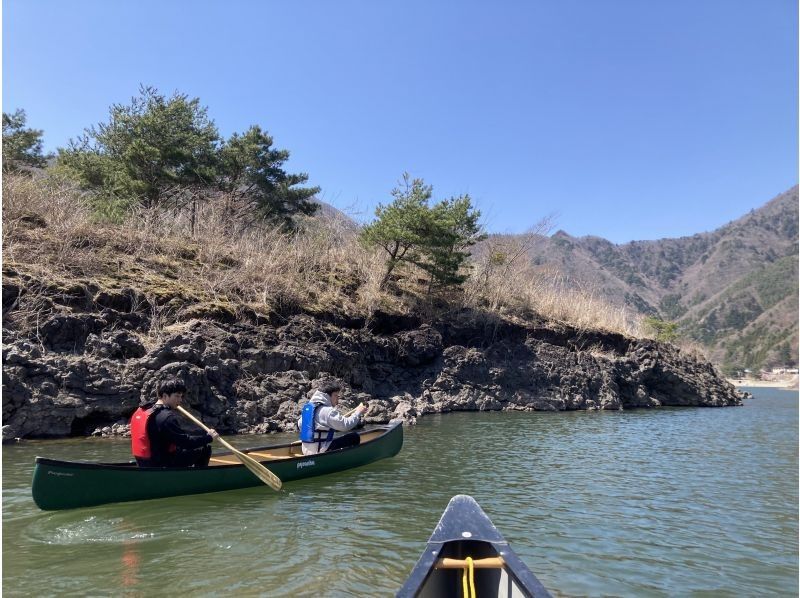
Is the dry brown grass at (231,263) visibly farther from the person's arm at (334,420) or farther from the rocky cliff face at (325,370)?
the person's arm at (334,420)

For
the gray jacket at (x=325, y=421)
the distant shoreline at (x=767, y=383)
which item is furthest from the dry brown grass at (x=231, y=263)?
the distant shoreline at (x=767, y=383)

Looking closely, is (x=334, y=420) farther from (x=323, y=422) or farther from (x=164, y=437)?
(x=164, y=437)

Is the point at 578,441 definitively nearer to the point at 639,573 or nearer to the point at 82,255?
the point at 639,573

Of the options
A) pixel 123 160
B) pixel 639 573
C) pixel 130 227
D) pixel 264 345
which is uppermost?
pixel 123 160

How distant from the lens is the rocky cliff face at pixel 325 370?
35.9 ft

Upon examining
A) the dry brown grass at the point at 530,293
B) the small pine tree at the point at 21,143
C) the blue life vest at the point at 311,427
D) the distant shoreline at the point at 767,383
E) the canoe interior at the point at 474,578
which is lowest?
the distant shoreline at the point at 767,383

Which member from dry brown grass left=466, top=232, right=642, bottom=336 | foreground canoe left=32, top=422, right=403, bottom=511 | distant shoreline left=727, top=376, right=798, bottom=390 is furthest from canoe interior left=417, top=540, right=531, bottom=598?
distant shoreline left=727, top=376, right=798, bottom=390

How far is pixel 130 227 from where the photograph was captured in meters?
15.7

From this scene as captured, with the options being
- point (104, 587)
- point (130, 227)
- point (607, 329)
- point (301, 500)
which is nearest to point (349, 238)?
point (130, 227)

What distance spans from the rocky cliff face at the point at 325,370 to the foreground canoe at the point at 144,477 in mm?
4576

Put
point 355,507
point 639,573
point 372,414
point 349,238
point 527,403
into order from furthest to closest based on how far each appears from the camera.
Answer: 1. point 349,238
2. point 527,403
3. point 372,414
4. point 355,507
5. point 639,573

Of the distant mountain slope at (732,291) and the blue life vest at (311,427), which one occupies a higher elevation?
the distant mountain slope at (732,291)

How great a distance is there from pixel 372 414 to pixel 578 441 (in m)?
5.53

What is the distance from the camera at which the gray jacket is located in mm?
8312
